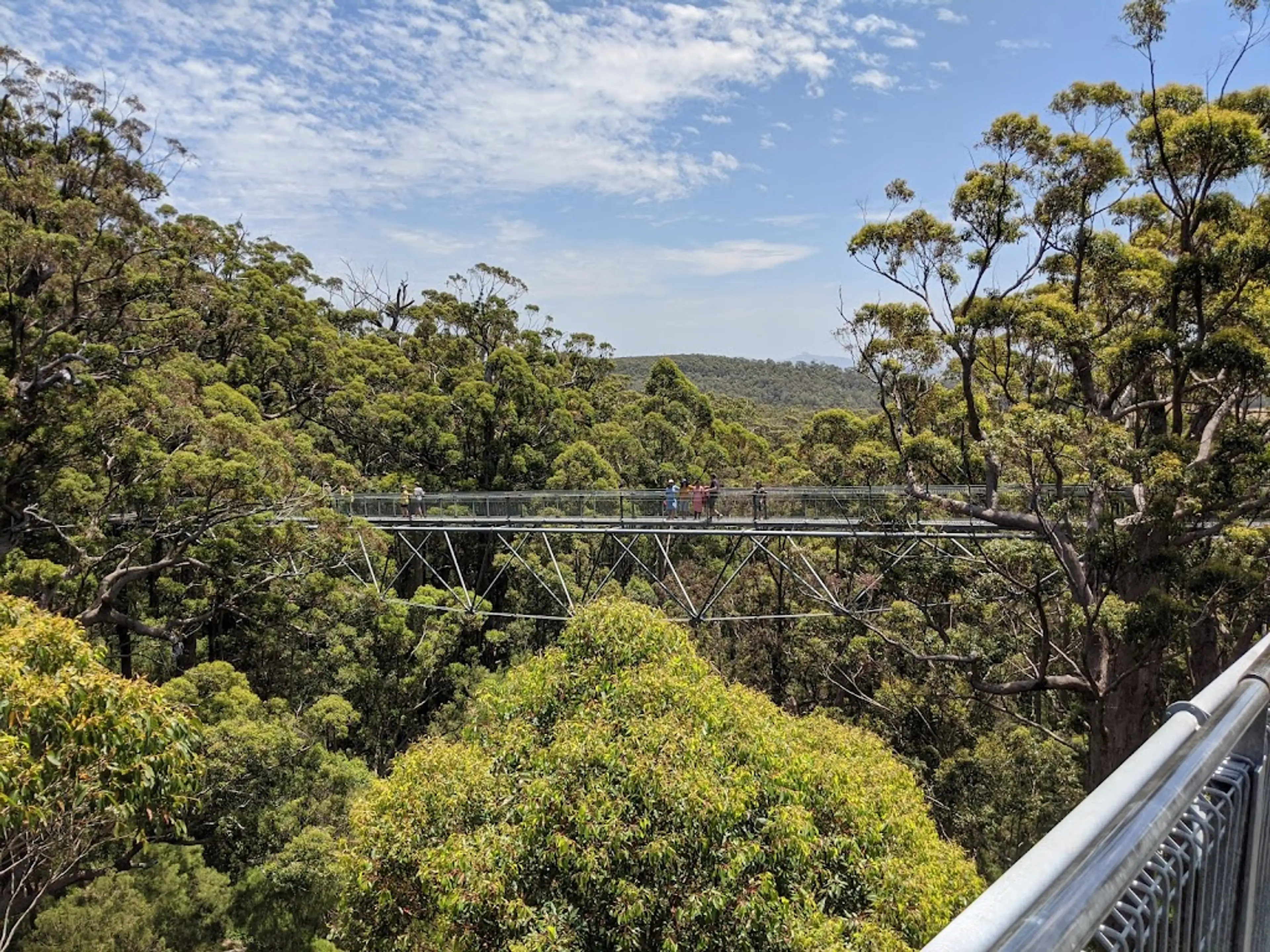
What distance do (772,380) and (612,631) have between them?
378 ft

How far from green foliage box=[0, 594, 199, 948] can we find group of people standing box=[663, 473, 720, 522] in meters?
8.90

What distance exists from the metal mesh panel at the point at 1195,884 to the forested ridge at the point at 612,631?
3391mm

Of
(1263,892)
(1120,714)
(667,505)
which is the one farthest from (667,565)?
(1263,892)

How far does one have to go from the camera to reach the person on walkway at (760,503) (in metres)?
11.9

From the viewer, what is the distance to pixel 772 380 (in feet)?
387

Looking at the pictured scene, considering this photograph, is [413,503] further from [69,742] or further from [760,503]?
[69,742]

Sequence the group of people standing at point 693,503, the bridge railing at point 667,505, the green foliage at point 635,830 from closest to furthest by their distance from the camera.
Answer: the green foliage at point 635,830, the bridge railing at point 667,505, the group of people standing at point 693,503

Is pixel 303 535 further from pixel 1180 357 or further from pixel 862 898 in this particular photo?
pixel 1180 357

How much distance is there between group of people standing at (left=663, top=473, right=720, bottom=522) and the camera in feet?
40.5

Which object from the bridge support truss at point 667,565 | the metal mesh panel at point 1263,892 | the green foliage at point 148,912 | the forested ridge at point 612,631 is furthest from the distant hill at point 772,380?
the metal mesh panel at point 1263,892

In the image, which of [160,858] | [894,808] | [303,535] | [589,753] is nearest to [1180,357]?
[894,808]

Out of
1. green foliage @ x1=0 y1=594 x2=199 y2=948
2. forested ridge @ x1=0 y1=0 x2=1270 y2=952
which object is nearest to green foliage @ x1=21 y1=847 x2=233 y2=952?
forested ridge @ x1=0 y1=0 x2=1270 y2=952

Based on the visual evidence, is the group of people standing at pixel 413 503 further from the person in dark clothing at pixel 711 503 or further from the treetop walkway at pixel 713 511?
the person in dark clothing at pixel 711 503

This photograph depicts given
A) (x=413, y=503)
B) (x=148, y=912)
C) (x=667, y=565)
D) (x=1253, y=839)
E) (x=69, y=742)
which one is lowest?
(x=148, y=912)
